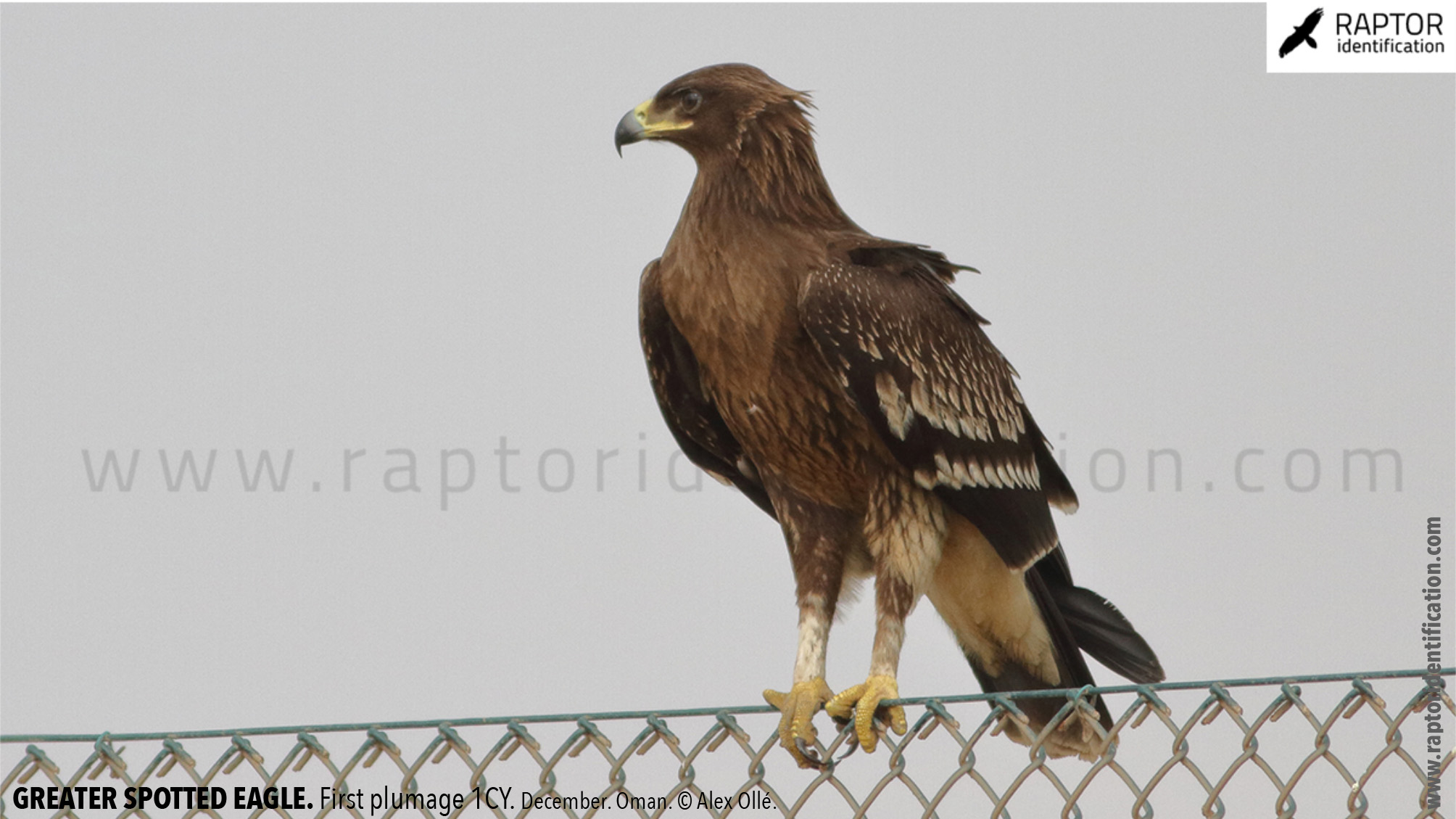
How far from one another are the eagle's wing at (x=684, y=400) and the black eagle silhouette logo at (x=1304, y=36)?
123 inches

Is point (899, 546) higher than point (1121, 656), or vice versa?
point (899, 546)

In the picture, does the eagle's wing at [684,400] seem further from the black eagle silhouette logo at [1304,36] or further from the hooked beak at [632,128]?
the black eagle silhouette logo at [1304,36]

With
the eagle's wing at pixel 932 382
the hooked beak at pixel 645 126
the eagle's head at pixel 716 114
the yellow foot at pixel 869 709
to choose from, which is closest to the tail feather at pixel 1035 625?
the eagle's wing at pixel 932 382

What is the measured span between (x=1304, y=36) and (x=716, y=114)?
307cm

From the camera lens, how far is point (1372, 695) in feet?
7.20

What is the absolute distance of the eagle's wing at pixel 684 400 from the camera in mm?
4301

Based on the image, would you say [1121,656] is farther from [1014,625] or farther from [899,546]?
[899,546]

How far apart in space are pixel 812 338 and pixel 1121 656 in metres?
1.28

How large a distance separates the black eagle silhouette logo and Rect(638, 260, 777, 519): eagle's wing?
313 cm

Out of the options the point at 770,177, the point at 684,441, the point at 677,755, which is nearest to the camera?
the point at 677,755

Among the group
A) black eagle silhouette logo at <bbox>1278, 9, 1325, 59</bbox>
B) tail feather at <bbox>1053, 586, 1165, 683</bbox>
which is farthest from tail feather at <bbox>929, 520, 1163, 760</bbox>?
black eagle silhouette logo at <bbox>1278, 9, 1325, 59</bbox>

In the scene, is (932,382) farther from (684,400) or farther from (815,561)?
(684,400)

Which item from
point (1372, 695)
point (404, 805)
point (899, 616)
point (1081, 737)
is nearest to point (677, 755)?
point (404, 805)

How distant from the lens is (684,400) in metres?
4.42
